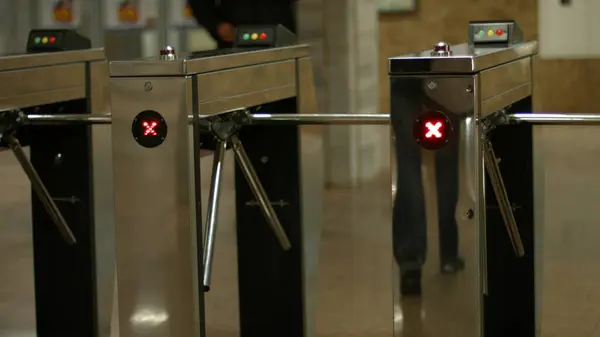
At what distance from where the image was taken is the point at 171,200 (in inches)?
76.3

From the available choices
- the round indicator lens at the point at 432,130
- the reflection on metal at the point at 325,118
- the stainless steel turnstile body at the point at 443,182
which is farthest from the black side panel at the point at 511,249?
the round indicator lens at the point at 432,130

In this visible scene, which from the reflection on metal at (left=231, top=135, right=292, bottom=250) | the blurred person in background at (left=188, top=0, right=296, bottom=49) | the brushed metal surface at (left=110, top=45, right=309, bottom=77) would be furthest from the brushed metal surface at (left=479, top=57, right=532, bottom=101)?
the blurred person in background at (left=188, top=0, right=296, bottom=49)

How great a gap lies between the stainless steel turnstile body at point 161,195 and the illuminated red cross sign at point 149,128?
2 cm

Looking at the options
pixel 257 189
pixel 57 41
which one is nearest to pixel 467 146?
pixel 257 189

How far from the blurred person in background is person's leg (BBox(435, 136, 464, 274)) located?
4.94 ft

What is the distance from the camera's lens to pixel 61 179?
2.71 meters

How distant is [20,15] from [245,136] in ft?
13.8

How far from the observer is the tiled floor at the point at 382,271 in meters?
1.86

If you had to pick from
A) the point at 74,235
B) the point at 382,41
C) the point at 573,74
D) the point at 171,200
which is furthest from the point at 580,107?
the point at 171,200

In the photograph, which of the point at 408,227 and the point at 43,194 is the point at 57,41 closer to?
the point at 43,194

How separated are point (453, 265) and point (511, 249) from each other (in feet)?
2.28

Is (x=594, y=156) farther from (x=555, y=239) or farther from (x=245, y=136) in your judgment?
(x=245, y=136)

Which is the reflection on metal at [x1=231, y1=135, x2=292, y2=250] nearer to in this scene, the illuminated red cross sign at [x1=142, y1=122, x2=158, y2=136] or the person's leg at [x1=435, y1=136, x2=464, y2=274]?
the illuminated red cross sign at [x1=142, y1=122, x2=158, y2=136]

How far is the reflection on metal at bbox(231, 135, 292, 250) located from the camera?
Answer: 240 centimetres
